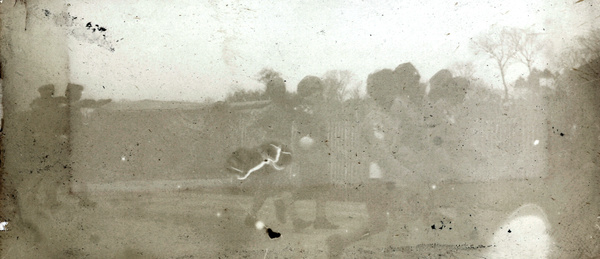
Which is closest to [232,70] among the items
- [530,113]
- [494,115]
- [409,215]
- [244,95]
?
[244,95]

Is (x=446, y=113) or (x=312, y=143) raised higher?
(x=446, y=113)

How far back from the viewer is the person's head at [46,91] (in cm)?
264

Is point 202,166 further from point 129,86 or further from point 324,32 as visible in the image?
point 324,32

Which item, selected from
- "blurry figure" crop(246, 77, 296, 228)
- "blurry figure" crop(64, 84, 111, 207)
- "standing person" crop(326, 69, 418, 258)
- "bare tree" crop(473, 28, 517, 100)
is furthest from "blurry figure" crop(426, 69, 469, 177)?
"blurry figure" crop(64, 84, 111, 207)

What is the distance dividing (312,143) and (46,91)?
93.8 inches

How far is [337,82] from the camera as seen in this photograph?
2.71 metres

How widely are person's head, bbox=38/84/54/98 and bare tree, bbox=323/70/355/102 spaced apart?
2.40m

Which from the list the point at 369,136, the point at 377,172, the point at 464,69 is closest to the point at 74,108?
the point at 369,136

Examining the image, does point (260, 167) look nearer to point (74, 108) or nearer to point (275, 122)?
point (275, 122)

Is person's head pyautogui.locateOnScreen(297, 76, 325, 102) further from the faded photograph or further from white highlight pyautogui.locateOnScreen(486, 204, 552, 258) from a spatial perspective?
white highlight pyautogui.locateOnScreen(486, 204, 552, 258)

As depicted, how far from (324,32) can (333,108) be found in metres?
0.69

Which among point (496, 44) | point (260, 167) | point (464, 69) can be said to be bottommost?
point (260, 167)

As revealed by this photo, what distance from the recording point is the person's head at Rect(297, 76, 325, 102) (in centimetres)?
271

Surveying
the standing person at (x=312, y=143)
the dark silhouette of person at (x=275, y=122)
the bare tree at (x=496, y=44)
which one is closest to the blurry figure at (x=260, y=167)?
the dark silhouette of person at (x=275, y=122)
